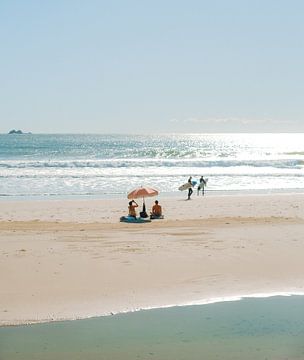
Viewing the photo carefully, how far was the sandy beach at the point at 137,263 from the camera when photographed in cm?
1075

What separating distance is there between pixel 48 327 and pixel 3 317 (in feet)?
2.82

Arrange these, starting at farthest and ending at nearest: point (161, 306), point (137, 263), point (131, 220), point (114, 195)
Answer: point (114, 195) → point (131, 220) → point (137, 263) → point (161, 306)

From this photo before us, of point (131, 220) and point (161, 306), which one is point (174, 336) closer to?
point (161, 306)

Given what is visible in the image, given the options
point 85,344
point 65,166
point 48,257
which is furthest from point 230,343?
point 65,166

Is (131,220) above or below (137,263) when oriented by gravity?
below

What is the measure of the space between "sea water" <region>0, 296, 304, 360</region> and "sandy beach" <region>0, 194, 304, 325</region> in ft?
1.64

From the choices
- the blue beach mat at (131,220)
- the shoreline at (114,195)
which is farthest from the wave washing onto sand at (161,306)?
the shoreline at (114,195)

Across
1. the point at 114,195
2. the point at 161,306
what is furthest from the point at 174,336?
the point at 114,195

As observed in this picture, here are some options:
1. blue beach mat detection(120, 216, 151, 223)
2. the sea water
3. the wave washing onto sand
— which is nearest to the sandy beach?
the wave washing onto sand

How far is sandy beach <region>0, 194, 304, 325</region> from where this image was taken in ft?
35.3

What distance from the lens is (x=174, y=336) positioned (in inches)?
356

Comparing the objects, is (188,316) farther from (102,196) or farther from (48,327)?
(102,196)

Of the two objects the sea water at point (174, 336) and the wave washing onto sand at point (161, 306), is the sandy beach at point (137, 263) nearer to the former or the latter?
the wave washing onto sand at point (161, 306)

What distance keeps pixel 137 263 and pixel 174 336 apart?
13.9 ft
